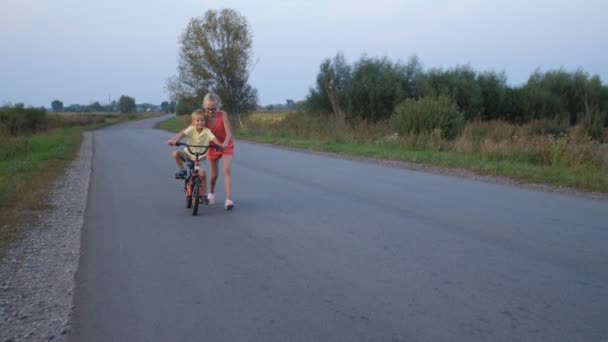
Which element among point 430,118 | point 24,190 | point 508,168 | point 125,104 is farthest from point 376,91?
point 125,104

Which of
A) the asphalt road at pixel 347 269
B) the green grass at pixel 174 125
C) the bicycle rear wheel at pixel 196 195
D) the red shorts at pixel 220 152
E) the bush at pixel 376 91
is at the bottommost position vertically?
the green grass at pixel 174 125

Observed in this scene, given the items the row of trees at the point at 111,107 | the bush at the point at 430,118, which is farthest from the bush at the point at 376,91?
the row of trees at the point at 111,107

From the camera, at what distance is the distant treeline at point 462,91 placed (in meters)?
34.9

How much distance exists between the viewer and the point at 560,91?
126 feet

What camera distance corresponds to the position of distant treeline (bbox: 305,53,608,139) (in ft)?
115

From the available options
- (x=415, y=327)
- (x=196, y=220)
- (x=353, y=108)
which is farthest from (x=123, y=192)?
(x=353, y=108)

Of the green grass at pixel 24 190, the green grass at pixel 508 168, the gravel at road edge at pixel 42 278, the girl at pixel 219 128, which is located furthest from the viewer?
the green grass at pixel 508 168

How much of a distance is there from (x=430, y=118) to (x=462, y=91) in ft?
46.1

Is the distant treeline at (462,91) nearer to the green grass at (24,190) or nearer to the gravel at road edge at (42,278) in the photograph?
the green grass at (24,190)

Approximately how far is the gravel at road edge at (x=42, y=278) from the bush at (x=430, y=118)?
16194 millimetres

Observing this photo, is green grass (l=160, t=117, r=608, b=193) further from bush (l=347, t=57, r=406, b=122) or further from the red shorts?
bush (l=347, t=57, r=406, b=122)

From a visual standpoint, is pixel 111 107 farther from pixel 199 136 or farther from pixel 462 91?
pixel 199 136

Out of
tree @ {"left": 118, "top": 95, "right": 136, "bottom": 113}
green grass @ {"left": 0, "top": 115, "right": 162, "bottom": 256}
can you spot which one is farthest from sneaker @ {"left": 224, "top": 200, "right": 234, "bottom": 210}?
tree @ {"left": 118, "top": 95, "right": 136, "bottom": 113}

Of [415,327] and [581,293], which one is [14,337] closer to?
[415,327]
